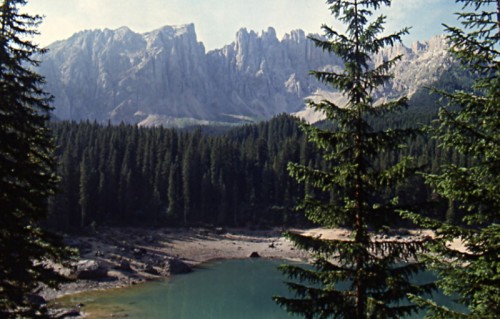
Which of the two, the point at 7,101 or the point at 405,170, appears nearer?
the point at 405,170

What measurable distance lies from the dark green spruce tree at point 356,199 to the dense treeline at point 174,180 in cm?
7541

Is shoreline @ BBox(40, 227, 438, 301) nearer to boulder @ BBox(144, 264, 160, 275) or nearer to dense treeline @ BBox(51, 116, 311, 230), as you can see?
boulder @ BBox(144, 264, 160, 275)

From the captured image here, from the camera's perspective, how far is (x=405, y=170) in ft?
35.5

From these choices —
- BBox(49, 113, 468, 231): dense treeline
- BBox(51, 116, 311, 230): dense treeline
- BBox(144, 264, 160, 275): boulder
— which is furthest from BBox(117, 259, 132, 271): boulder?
BBox(51, 116, 311, 230): dense treeline

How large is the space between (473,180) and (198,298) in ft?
149

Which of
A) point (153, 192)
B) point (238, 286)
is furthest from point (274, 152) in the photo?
point (238, 286)

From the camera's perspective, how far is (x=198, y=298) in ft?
166

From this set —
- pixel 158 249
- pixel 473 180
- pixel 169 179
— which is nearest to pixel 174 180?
pixel 169 179

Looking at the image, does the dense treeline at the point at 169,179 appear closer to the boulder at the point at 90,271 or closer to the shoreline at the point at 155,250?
the shoreline at the point at 155,250

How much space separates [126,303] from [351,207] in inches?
1605

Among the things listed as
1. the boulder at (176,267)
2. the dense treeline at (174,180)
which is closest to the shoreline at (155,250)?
the boulder at (176,267)

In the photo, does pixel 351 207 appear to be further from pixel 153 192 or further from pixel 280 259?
pixel 153 192

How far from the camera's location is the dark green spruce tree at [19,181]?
44.7ft

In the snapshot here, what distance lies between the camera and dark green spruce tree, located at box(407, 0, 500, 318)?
9250 millimetres
